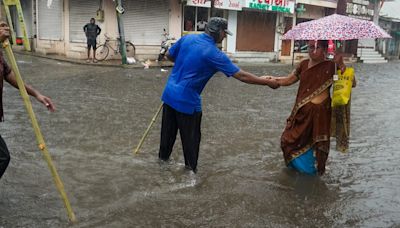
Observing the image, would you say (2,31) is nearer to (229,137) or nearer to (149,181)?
(149,181)

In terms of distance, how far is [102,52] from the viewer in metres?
18.1

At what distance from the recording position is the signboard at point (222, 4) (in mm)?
20681

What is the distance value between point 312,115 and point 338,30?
Result: 949mm

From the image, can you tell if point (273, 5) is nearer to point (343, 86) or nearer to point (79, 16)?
point (79, 16)

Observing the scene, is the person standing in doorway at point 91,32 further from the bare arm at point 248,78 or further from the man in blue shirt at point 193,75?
the bare arm at point 248,78

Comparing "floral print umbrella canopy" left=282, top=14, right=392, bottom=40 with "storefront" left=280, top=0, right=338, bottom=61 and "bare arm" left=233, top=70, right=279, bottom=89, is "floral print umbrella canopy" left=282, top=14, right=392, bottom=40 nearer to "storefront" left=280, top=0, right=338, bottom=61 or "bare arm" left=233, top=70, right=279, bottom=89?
"bare arm" left=233, top=70, right=279, bottom=89

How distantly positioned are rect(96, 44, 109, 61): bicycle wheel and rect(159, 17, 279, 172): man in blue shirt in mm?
13672

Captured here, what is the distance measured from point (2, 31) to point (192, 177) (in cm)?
265

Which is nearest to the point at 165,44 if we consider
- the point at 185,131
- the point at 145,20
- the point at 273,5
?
the point at 145,20

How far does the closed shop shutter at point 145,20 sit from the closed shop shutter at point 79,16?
4.63 feet

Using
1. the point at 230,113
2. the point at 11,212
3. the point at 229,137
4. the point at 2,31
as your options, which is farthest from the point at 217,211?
the point at 230,113

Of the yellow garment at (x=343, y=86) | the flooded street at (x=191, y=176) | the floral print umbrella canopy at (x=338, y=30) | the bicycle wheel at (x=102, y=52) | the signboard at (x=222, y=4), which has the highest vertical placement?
the signboard at (x=222, y=4)

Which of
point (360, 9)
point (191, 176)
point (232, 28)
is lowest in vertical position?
point (191, 176)

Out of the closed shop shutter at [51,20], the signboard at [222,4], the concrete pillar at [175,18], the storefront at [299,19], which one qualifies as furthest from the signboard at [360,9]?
the closed shop shutter at [51,20]
